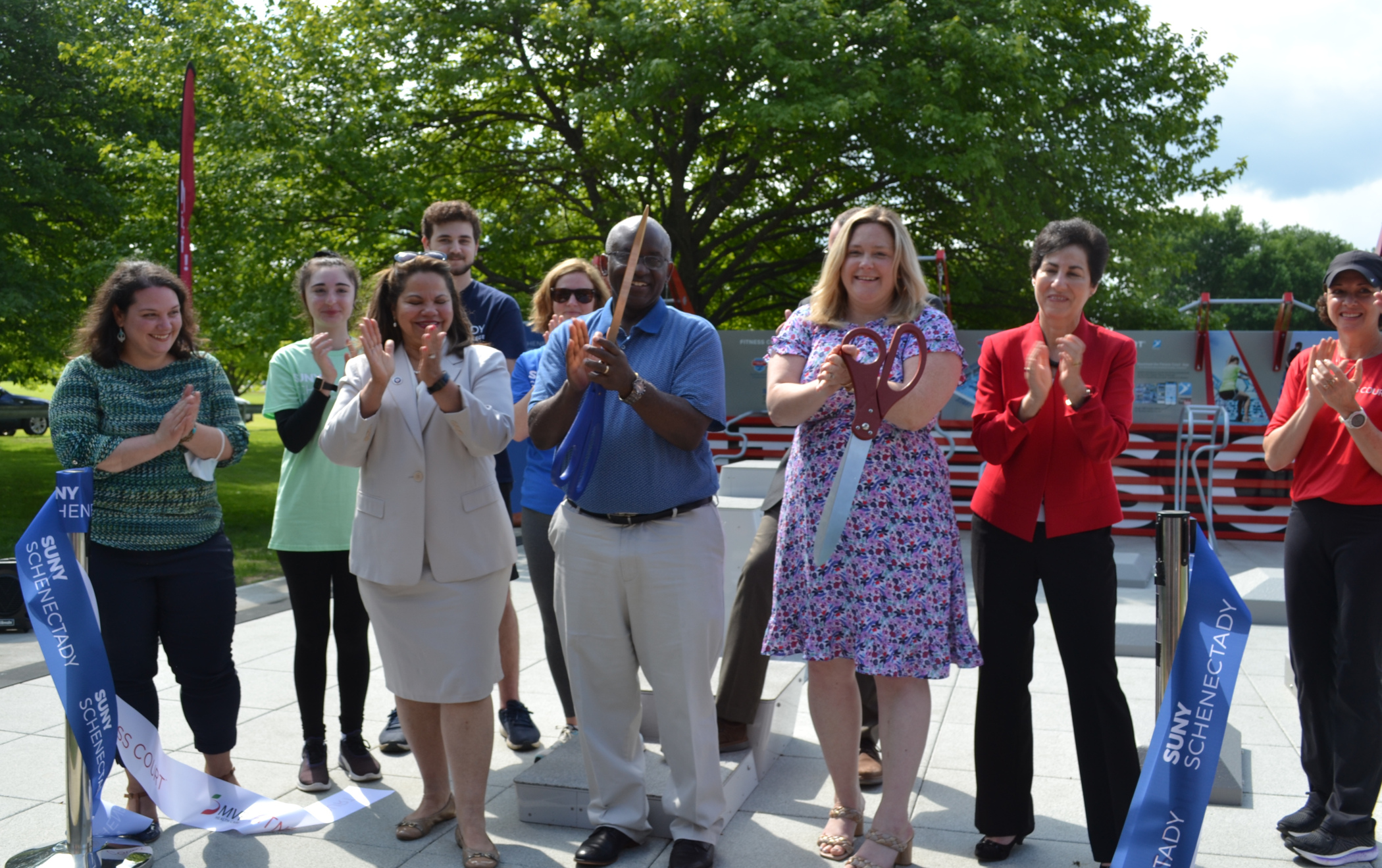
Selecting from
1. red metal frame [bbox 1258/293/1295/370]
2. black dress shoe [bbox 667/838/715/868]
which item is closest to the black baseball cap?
black dress shoe [bbox 667/838/715/868]

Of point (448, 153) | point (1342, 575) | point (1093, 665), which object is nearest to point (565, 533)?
point (1093, 665)

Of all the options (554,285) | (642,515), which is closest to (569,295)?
(554,285)

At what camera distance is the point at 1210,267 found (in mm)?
57406

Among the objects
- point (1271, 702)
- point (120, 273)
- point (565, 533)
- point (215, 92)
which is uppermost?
point (215, 92)

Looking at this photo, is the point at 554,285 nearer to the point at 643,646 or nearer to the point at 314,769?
the point at 643,646

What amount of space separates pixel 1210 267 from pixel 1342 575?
200 feet

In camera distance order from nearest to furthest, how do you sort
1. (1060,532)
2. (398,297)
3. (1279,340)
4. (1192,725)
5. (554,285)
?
(1192,725), (1060,532), (398,297), (554,285), (1279,340)

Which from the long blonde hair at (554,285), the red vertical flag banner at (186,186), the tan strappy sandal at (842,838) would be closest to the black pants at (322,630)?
the long blonde hair at (554,285)

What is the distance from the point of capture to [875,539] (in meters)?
3.08

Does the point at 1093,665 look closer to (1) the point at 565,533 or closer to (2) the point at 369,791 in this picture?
(1) the point at 565,533

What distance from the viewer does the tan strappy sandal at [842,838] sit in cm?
326

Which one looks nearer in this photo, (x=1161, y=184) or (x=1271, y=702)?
(x=1271, y=702)

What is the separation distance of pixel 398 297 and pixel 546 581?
4.72 ft

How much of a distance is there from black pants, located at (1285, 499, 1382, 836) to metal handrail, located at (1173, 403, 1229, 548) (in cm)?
635
